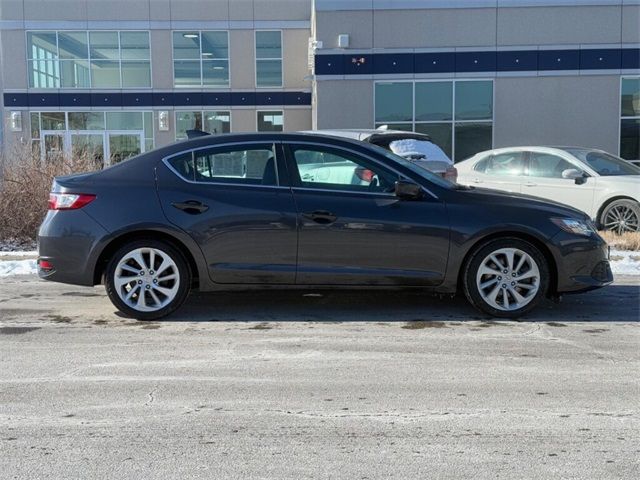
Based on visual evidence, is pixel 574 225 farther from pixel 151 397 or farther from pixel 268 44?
pixel 268 44

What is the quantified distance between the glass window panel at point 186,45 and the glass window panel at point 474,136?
1209cm

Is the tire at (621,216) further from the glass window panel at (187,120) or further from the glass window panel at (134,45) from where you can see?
the glass window panel at (134,45)

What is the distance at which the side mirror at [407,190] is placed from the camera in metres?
5.84

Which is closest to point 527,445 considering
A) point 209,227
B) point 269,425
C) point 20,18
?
point 269,425

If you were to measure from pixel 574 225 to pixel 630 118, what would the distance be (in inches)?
606

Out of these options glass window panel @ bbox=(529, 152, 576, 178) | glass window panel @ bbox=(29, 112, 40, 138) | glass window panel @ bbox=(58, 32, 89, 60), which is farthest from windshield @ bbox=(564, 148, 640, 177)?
glass window panel @ bbox=(29, 112, 40, 138)

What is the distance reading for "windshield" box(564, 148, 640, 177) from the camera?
1126 cm

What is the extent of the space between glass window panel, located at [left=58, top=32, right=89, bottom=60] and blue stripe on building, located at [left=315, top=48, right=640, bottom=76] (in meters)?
12.2

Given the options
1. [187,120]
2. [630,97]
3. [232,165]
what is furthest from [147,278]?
[187,120]

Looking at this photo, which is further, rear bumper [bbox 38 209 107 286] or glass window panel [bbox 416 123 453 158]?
glass window panel [bbox 416 123 453 158]

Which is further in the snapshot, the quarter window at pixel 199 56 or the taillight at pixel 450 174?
the quarter window at pixel 199 56

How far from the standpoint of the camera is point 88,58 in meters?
26.5

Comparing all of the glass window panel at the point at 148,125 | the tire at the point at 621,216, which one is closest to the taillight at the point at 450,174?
the tire at the point at 621,216

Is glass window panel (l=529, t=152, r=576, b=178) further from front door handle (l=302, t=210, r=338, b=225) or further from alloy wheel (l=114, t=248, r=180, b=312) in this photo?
alloy wheel (l=114, t=248, r=180, b=312)
